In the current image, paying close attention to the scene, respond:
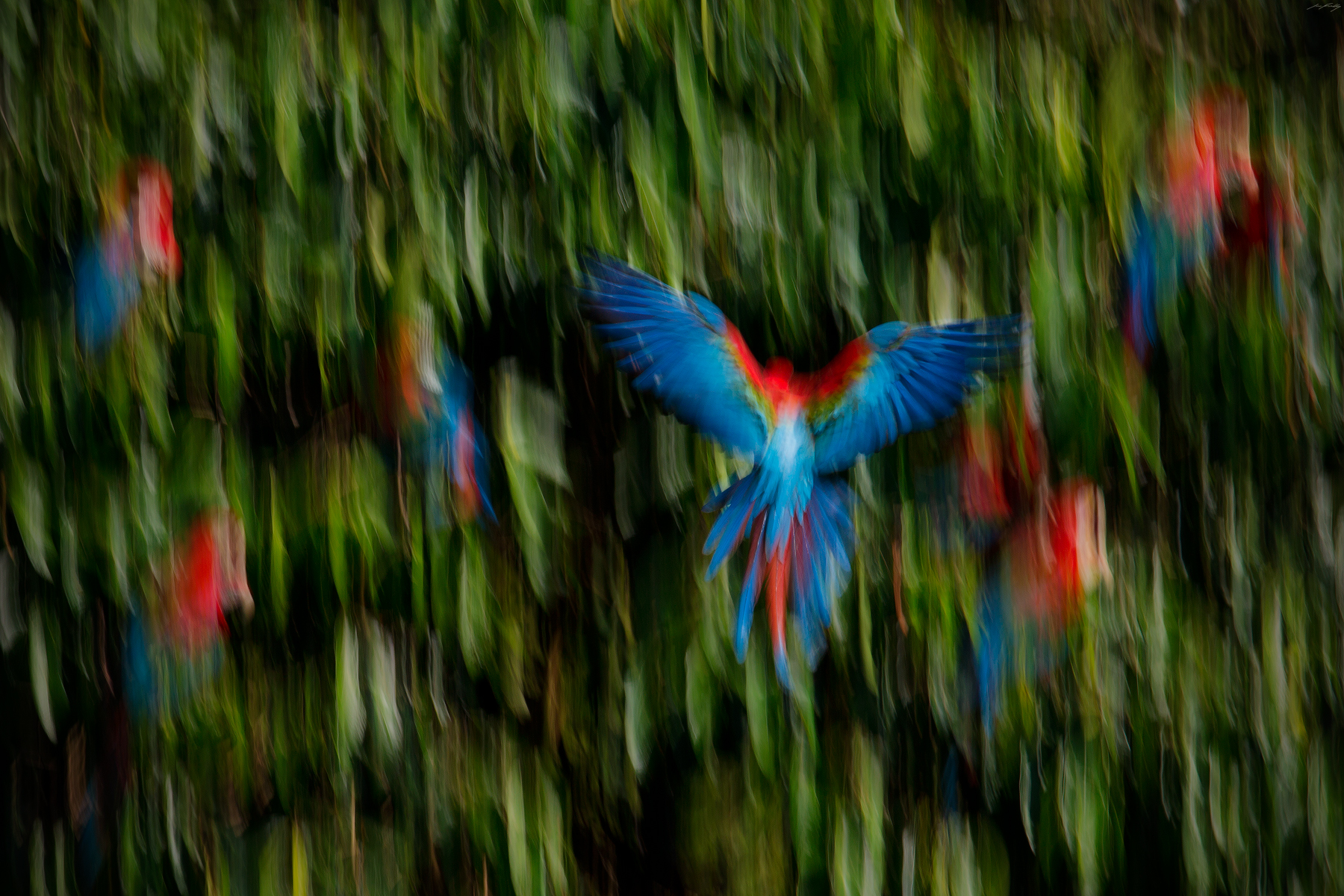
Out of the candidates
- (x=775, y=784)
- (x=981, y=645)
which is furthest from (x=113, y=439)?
(x=981, y=645)

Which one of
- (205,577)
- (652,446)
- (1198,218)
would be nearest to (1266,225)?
(1198,218)

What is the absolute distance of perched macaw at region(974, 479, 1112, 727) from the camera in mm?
801

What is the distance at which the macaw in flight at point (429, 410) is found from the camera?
819mm

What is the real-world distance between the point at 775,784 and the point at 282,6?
76 cm

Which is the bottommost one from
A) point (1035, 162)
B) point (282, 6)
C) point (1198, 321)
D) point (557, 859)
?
point (557, 859)

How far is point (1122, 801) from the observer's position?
0.81m

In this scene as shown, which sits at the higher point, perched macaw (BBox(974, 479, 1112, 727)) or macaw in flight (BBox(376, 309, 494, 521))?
macaw in flight (BBox(376, 309, 494, 521))

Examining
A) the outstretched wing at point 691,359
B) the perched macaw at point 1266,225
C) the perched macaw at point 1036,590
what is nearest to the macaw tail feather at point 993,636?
the perched macaw at point 1036,590

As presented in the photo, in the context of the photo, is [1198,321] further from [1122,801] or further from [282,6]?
[282,6]

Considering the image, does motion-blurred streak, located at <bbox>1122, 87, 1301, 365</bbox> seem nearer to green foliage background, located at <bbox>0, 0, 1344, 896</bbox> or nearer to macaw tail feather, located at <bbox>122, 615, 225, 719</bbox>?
green foliage background, located at <bbox>0, 0, 1344, 896</bbox>

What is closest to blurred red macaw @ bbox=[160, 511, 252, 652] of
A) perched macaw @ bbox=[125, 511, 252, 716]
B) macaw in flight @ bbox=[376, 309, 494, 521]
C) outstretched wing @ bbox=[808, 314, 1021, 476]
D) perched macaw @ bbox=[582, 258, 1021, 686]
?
perched macaw @ bbox=[125, 511, 252, 716]

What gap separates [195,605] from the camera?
2.73 ft

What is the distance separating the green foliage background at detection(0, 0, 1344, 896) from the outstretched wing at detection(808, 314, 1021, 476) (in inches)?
1.2

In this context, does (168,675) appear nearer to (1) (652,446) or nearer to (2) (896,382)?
(1) (652,446)
